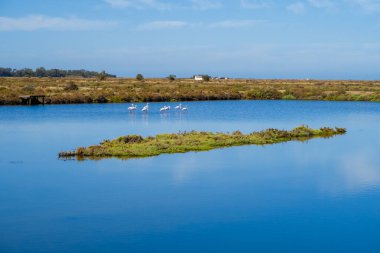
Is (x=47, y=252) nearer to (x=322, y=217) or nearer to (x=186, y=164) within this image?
(x=322, y=217)

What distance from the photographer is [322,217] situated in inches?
490

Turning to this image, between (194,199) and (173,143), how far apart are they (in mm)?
7797

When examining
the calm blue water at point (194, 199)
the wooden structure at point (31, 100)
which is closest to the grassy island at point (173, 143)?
the calm blue water at point (194, 199)

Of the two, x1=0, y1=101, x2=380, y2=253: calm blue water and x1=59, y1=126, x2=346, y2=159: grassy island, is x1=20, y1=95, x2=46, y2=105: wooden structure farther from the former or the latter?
x1=59, y1=126, x2=346, y2=159: grassy island

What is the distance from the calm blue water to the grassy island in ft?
2.43

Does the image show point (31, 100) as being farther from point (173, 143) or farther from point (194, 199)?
point (194, 199)

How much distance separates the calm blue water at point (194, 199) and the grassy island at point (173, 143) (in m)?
0.74

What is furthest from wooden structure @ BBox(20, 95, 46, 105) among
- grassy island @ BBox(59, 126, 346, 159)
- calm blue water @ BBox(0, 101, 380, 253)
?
grassy island @ BBox(59, 126, 346, 159)

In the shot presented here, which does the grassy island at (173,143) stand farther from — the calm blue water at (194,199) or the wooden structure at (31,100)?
the wooden structure at (31,100)

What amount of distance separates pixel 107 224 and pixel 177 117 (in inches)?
918

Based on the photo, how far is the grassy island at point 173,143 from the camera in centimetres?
1975

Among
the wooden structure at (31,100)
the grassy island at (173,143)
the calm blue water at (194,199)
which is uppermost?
the wooden structure at (31,100)

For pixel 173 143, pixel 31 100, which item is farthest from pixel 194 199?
pixel 31 100

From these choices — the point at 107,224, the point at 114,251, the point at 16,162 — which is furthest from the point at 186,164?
the point at 114,251
